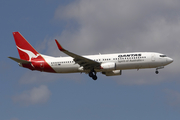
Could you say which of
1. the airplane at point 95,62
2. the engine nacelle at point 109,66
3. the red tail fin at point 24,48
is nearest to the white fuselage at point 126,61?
the airplane at point 95,62

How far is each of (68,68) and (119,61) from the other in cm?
924

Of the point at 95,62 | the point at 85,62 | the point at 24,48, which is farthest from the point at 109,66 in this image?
the point at 24,48

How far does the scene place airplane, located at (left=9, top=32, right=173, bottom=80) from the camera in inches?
2276

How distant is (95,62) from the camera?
58.2m

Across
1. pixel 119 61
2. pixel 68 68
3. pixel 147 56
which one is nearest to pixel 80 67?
pixel 68 68

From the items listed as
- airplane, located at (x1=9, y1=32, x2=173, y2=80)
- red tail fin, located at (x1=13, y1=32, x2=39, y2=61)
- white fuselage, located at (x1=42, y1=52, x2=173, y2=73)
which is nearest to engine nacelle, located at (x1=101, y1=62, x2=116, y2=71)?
airplane, located at (x1=9, y1=32, x2=173, y2=80)

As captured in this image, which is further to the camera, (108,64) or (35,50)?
(35,50)

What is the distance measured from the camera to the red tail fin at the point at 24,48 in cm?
6391

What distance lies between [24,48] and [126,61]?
20.5 m

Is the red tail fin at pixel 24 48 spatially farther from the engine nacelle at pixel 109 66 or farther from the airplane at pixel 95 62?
the engine nacelle at pixel 109 66

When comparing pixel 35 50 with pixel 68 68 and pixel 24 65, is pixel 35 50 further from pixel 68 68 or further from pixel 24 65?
pixel 68 68

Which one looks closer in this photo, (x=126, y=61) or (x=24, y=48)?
(x=126, y=61)

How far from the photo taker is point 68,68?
60.1m

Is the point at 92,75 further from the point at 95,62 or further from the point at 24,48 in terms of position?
the point at 24,48
